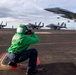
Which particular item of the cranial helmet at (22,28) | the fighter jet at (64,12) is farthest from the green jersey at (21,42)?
the fighter jet at (64,12)

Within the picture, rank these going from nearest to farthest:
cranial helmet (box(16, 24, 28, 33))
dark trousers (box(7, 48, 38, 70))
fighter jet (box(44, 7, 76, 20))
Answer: cranial helmet (box(16, 24, 28, 33)) → dark trousers (box(7, 48, 38, 70)) → fighter jet (box(44, 7, 76, 20))

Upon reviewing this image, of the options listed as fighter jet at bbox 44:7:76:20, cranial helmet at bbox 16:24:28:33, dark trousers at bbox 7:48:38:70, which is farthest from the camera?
fighter jet at bbox 44:7:76:20

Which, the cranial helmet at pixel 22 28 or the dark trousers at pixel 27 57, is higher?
the cranial helmet at pixel 22 28

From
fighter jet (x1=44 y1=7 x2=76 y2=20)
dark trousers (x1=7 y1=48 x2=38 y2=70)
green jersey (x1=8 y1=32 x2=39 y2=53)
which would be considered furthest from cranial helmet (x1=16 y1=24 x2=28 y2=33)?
fighter jet (x1=44 y1=7 x2=76 y2=20)

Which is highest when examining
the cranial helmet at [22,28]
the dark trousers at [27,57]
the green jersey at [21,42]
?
the cranial helmet at [22,28]

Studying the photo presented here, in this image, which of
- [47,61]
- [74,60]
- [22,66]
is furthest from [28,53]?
[74,60]

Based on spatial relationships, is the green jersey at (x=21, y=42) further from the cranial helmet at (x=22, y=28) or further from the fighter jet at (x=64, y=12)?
the fighter jet at (x=64, y=12)

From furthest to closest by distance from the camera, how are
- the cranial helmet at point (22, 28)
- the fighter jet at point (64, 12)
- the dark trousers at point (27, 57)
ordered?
the fighter jet at point (64, 12) < the dark trousers at point (27, 57) < the cranial helmet at point (22, 28)

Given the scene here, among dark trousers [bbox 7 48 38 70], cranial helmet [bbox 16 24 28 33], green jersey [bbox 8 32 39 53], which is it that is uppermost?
cranial helmet [bbox 16 24 28 33]

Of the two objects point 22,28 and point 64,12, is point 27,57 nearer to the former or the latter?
point 22,28

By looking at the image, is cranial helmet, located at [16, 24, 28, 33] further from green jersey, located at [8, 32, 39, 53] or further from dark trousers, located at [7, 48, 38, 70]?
dark trousers, located at [7, 48, 38, 70]

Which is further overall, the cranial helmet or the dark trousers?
the dark trousers

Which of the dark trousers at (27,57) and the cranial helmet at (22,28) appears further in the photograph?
the dark trousers at (27,57)

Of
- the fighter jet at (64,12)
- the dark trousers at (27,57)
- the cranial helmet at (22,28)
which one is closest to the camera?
the cranial helmet at (22,28)
